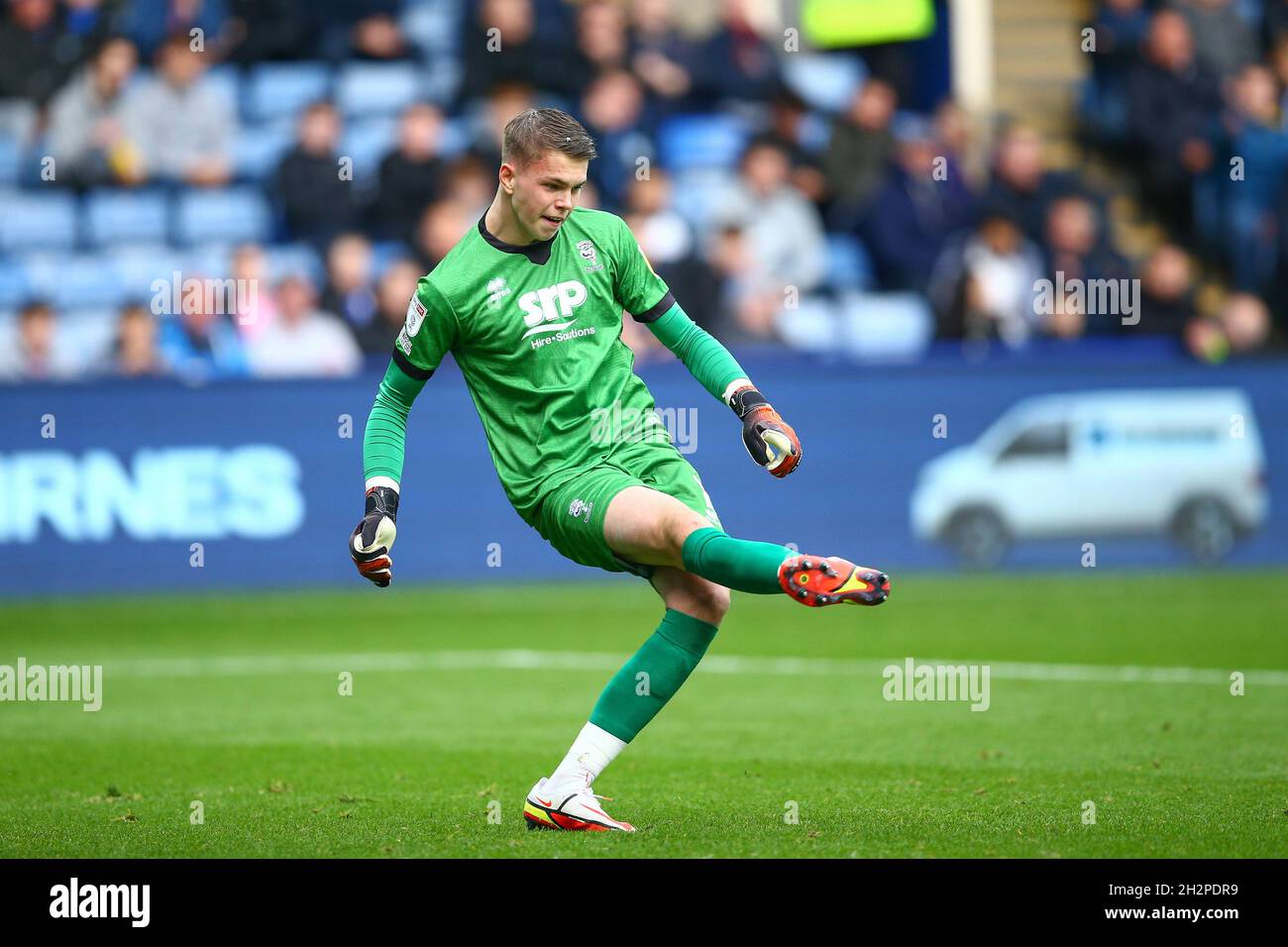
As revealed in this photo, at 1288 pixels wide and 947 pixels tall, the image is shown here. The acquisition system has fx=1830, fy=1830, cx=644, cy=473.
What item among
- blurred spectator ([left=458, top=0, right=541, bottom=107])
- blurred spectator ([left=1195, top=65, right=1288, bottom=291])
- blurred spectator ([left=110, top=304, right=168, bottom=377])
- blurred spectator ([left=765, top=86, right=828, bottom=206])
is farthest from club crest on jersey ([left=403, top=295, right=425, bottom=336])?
blurred spectator ([left=1195, top=65, right=1288, bottom=291])

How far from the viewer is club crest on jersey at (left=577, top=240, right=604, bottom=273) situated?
6.49 metres

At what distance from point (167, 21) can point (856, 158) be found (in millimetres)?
7056

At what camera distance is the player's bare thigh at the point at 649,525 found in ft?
19.3

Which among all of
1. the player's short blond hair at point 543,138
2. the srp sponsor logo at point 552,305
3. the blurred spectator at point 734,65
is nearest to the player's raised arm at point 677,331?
the srp sponsor logo at point 552,305

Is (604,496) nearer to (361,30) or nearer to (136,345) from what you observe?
(136,345)

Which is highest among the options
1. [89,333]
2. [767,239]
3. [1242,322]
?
[767,239]

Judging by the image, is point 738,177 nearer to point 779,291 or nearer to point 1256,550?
point 779,291

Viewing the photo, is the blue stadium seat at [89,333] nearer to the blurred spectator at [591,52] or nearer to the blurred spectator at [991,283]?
the blurred spectator at [591,52]

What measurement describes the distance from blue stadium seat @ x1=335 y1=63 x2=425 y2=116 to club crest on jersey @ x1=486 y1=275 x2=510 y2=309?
1201 cm

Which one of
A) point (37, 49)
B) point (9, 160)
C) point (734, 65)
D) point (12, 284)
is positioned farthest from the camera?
point (734, 65)

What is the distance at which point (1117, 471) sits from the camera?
14812 mm

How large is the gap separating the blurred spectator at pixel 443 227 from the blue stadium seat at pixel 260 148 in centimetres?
243

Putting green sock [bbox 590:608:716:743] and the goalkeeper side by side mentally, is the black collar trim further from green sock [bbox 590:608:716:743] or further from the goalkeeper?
green sock [bbox 590:608:716:743]

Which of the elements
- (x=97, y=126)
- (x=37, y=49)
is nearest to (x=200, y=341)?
(x=97, y=126)
